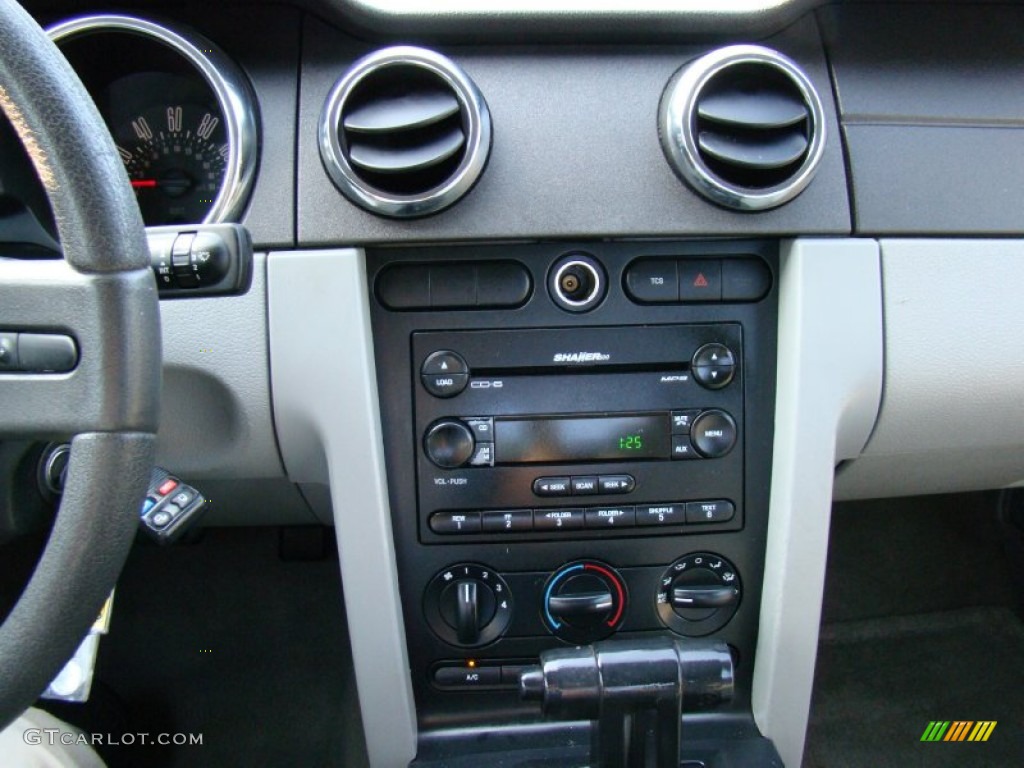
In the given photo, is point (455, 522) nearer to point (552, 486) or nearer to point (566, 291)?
point (552, 486)

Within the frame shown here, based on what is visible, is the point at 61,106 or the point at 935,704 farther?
the point at 935,704

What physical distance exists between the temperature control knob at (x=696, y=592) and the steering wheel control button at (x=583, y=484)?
6.3 inches

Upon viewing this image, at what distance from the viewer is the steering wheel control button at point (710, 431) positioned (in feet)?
3.59

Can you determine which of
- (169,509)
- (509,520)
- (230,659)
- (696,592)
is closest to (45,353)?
(169,509)

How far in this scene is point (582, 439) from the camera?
1091 millimetres

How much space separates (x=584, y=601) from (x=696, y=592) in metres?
0.15

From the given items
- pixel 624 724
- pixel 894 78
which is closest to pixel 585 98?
pixel 894 78

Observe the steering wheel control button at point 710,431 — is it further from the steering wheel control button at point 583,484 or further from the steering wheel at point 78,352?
the steering wheel at point 78,352

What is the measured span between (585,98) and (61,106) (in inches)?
23.6

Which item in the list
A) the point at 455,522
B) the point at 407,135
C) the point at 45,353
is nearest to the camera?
the point at 45,353

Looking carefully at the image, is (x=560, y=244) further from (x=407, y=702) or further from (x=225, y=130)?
(x=407, y=702)

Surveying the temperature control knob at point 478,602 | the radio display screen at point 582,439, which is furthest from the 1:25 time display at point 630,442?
the temperature control knob at point 478,602

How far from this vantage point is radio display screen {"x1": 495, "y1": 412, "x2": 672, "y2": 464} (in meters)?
1.08

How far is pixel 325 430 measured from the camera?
1041mm
